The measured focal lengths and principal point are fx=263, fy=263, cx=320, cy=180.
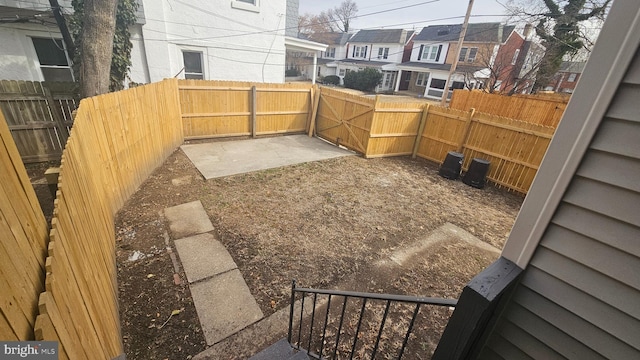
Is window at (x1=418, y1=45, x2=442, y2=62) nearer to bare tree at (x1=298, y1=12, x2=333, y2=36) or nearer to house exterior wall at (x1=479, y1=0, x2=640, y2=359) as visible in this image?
bare tree at (x1=298, y1=12, x2=333, y2=36)

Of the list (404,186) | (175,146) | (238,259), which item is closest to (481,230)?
(404,186)

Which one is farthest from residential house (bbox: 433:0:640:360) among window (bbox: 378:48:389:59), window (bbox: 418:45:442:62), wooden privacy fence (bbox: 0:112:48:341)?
window (bbox: 378:48:389:59)

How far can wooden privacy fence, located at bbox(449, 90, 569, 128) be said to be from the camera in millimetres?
9750

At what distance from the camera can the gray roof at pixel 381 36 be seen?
102 ft

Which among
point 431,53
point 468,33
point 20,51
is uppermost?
point 468,33

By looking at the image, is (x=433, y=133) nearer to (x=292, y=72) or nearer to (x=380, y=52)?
(x=380, y=52)

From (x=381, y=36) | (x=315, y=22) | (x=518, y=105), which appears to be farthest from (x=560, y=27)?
(x=315, y=22)

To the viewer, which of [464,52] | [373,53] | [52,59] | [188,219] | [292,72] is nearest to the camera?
[188,219]

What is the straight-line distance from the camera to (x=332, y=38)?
42594 millimetres

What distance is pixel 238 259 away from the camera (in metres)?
3.99

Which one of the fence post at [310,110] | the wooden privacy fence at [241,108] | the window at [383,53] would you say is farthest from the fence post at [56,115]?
the window at [383,53]

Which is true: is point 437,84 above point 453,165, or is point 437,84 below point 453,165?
above

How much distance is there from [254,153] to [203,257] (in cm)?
486

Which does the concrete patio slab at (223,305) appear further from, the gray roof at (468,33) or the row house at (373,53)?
the row house at (373,53)
